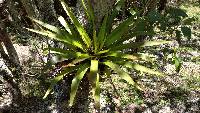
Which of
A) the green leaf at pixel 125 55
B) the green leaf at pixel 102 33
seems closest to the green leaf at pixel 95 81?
the green leaf at pixel 125 55

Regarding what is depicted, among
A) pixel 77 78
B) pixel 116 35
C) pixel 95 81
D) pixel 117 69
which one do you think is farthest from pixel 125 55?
pixel 77 78

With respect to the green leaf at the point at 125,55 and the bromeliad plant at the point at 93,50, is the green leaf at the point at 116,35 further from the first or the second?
the green leaf at the point at 125,55

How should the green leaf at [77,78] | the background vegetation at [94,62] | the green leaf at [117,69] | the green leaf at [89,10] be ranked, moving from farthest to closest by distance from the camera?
the green leaf at [89,10], the background vegetation at [94,62], the green leaf at [117,69], the green leaf at [77,78]

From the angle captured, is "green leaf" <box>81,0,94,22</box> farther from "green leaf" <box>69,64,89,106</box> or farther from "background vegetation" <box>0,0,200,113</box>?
"green leaf" <box>69,64,89,106</box>

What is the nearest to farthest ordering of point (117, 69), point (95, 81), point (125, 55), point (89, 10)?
point (95, 81) < point (117, 69) < point (125, 55) < point (89, 10)

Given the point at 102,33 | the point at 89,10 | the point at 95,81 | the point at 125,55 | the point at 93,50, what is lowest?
the point at 95,81

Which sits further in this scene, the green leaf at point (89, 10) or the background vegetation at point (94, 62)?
the green leaf at point (89, 10)

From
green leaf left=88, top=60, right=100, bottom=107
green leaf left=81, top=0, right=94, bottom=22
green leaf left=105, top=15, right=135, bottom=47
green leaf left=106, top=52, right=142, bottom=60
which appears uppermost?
green leaf left=81, top=0, right=94, bottom=22

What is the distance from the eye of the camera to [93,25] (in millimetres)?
3949

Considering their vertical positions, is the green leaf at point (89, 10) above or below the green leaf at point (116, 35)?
above

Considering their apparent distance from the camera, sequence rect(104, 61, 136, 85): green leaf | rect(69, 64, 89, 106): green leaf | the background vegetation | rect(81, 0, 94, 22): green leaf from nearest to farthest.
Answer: rect(69, 64, 89, 106): green leaf
rect(104, 61, 136, 85): green leaf
the background vegetation
rect(81, 0, 94, 22): green leaf

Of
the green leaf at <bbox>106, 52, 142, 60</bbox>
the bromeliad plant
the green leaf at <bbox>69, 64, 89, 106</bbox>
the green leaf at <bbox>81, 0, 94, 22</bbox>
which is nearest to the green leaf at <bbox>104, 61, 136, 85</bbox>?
the bromeliad plant

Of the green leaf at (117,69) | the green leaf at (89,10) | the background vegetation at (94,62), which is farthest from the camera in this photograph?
the green leaf at (89,10)

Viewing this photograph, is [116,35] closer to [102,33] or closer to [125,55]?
[102,33]
